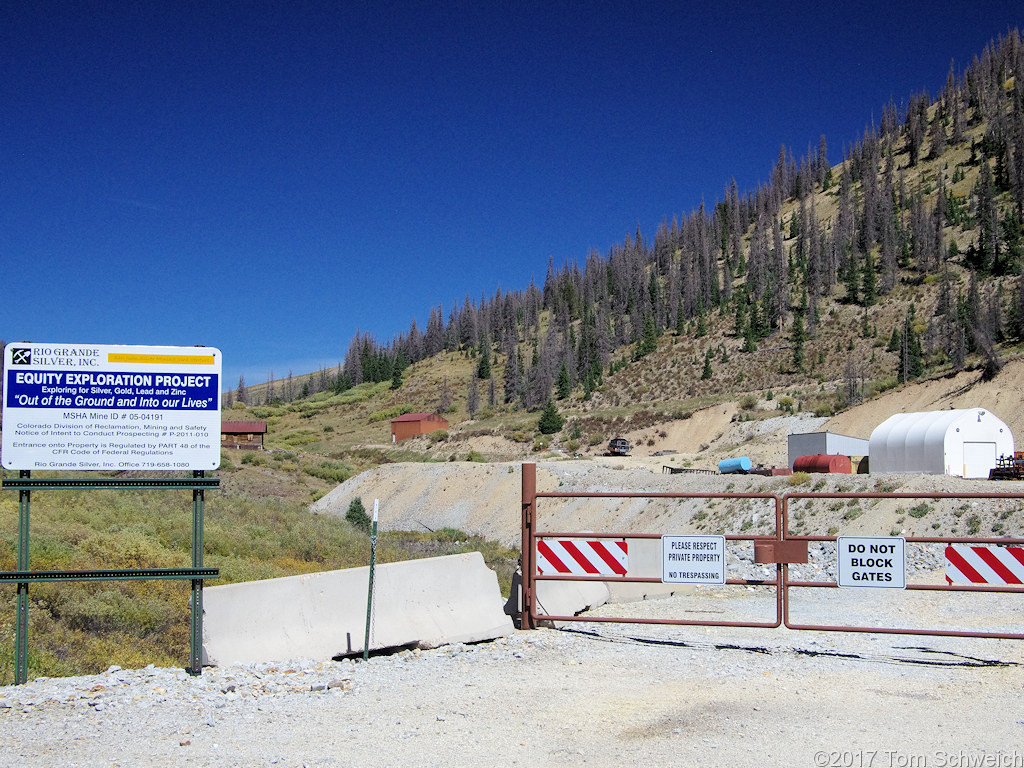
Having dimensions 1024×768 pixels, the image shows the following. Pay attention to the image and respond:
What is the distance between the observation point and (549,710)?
7.07 metres

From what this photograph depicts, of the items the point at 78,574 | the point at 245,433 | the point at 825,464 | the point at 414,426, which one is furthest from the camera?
the point at 414,426

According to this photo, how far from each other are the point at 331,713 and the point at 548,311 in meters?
169

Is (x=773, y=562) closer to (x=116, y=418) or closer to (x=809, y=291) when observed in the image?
(x=116, y=418)

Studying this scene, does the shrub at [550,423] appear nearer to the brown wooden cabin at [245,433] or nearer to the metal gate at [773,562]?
the brown wooden cabin at [245,433]

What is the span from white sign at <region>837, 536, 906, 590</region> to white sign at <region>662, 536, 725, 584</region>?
1303mm

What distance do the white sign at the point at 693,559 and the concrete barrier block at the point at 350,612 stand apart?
6.58ft

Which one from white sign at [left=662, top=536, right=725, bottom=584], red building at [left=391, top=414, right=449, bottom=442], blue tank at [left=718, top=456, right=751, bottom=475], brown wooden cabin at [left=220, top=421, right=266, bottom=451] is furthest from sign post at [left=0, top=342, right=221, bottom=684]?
red building at [left=391, top=414, right=449, bottom=442]

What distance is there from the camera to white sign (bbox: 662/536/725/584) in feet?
31.9

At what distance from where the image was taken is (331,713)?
275 inches

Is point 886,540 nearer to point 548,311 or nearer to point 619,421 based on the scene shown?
point 619,421

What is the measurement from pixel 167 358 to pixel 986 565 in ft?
28.9

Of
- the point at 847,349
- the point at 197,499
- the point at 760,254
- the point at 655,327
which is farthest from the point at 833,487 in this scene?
the point at 760,254

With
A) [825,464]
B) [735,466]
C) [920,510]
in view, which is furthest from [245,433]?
[920,510]


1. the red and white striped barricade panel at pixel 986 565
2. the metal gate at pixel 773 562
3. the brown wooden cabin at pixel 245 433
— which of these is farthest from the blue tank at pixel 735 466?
the brown wooden cabin at pixel 245 433
